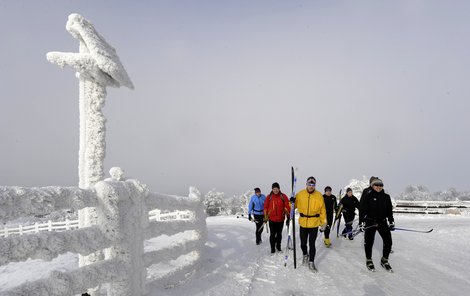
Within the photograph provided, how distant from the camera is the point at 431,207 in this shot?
31.9 metres

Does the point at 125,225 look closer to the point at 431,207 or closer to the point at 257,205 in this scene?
the point at 257,205

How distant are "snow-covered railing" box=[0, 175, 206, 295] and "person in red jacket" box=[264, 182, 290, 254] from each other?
3.94m

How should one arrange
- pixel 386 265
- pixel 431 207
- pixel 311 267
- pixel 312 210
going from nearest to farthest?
pixel 311 267 < pixel 386 265 < pixel 312 210 < pixel 431 207

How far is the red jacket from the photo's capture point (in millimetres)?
9859

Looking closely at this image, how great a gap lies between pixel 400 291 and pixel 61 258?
→ 8084 millimetres

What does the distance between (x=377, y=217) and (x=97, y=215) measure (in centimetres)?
633

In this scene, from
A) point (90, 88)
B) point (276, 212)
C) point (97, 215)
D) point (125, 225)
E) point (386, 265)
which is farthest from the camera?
point (276, 212)

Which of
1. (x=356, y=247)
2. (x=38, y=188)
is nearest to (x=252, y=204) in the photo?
(x=356, y=247)

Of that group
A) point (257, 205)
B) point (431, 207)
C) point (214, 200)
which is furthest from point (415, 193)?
point (257, 205)

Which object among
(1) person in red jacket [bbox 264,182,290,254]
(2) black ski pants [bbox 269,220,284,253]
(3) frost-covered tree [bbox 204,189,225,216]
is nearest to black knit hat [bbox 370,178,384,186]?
(1) person in red jacket [bbox 264,182,290,254]

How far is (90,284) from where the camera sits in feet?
12.8

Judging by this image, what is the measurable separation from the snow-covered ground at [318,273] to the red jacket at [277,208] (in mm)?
1030

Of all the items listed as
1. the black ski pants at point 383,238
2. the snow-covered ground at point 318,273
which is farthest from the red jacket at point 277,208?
the black ski pants at point 383,238

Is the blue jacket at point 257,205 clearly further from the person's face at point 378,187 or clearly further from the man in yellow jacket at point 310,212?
the person's face at point 378,187
